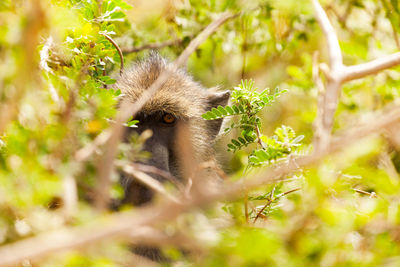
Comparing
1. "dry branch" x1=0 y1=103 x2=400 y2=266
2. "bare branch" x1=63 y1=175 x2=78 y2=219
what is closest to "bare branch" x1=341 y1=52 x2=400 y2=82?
"dry branch" x1=0 y1=103 x2=400 y2=266

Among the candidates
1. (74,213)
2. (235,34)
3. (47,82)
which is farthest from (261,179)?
(235,34)

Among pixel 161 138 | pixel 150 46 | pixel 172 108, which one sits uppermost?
pixel 150 46

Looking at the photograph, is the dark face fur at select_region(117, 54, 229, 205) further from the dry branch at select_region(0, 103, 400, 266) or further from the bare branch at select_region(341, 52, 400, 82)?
the dry branch at select_region(0, 103, 400, 266)

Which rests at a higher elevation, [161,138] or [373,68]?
[373,68]

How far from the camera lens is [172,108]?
10.6 feet

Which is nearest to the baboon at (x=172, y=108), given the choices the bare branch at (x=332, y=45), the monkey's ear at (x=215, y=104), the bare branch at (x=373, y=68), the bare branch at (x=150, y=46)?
the monkey's ear at (x=215, y=104)

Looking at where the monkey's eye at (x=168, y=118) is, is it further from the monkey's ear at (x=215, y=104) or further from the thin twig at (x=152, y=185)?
the thin twig at (x=152, y=185)

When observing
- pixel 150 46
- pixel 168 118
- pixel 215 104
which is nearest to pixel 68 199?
pixel 168 118

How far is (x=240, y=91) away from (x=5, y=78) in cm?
131

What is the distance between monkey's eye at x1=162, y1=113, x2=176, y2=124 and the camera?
3.19m

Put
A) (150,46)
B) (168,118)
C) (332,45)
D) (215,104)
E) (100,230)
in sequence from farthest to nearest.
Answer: (150,46) → (215,104) → (168,118) → (332,45) → (100,230)

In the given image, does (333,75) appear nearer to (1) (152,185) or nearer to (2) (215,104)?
(1) (152,185)

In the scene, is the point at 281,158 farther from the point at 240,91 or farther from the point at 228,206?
the point at 240,91

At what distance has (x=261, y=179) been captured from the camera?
3.35 ft
